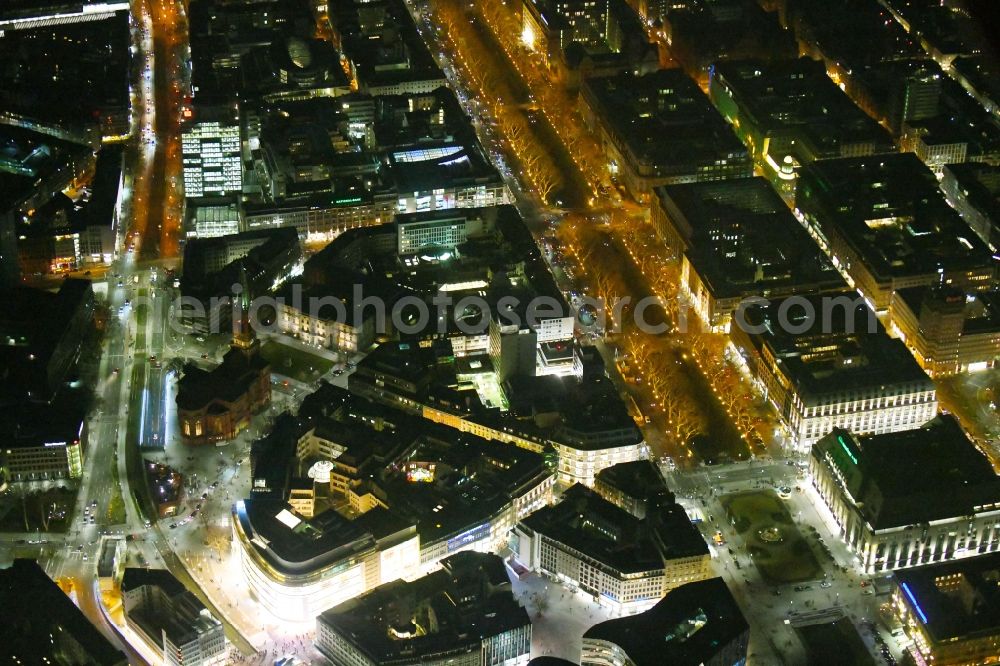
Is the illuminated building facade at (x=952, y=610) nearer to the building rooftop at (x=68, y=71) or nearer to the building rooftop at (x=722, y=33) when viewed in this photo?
the building rooftop at (x=722, y=33)

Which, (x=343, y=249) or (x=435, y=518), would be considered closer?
(x=435, y=518)

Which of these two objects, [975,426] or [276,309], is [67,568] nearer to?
[276,309]

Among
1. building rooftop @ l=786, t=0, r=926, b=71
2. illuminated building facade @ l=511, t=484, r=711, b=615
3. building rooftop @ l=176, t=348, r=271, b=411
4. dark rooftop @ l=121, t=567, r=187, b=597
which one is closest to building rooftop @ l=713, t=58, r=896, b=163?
building rooftop @ l=786, t=0, r=926, b=71

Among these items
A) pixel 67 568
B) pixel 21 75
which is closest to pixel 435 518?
pixel 67 568

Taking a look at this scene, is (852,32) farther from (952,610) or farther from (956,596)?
(952,610)

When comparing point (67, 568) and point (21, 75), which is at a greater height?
point (21, 75)

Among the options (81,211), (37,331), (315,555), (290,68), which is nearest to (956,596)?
(315,555)

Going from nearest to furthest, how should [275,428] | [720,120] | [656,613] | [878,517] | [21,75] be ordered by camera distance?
[656,613] → [878,517] → [275,428] → [720,120] → [21,75]

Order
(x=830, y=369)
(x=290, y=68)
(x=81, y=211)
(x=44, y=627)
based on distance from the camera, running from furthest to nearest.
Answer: (x=290, y=68)
(x=81, y=211)
(x=830, y=369)
(x=44, y=627)
